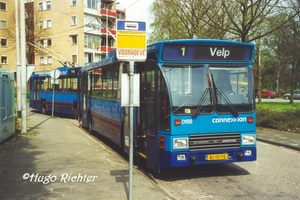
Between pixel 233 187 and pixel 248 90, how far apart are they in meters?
2.14

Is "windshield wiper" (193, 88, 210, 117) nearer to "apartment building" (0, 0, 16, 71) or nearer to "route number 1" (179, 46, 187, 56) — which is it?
"route number 1" (179, 46, 187, 56)

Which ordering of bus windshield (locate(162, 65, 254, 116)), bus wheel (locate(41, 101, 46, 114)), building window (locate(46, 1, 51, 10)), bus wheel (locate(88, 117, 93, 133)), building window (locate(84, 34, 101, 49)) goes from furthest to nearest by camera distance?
building window (locate(46, 1, 51, 10))
building window (locate(84, 34, 101, 49))
bus wheel (locate(41, 101, 46, 114))
bus wheel (locate(88, 117, 93, 133))
bus windshield (locate(162, 65, 254, 116))

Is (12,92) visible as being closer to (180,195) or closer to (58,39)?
(180,195)

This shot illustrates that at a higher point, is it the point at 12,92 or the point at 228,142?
the point at 12,92

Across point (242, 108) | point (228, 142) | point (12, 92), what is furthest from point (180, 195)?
point (12, 92)

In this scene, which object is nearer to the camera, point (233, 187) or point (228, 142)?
point (233, 187)

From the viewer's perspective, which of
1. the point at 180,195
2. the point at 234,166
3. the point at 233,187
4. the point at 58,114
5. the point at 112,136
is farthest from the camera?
the point at 58,114

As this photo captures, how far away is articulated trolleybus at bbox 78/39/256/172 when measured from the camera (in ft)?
26.1

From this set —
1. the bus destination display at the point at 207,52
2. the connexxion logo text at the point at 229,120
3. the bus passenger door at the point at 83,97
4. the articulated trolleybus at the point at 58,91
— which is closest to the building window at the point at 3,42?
the articulated trolleybus at the point at 58,91

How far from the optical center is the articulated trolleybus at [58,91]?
22781 mm

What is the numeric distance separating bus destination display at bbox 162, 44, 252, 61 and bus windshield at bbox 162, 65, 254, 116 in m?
0.20

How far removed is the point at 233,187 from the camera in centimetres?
780

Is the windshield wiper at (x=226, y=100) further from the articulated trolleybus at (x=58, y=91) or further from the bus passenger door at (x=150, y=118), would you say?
the articulated trolleybus at (x=58, y=91)

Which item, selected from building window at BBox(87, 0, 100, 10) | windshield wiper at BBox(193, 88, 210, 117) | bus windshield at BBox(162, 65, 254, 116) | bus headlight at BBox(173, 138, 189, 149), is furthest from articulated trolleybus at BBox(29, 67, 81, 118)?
building window at BBox(87, 0, 100, 10)
